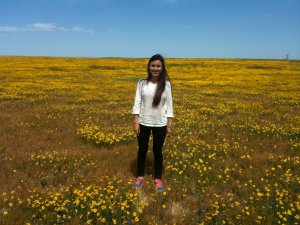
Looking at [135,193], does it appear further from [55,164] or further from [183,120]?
[183,120]

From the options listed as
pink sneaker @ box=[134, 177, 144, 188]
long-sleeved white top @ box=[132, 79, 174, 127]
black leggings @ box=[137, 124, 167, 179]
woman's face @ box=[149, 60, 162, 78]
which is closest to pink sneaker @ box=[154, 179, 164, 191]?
black leggings @ box=[137, 124, 167, 179]

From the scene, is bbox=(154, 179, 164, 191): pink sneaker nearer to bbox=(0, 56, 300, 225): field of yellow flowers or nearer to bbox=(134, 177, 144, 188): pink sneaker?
bbox=(0, 56, 300, 225): field of yellow flowers

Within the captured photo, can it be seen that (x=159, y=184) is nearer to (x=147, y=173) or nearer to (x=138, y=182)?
(x=138, y=182)


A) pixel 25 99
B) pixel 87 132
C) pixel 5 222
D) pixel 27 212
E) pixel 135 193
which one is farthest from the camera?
pixel 25 99

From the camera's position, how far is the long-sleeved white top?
21.0 feet

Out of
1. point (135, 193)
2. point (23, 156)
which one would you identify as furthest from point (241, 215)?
point (23, 156)

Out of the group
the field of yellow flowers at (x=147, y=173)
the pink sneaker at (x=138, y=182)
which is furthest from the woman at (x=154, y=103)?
the field of yellow flowers at (x=147, y=173)

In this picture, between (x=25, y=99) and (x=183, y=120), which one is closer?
(x=183, y=120)

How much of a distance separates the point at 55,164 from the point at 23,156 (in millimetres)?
1299

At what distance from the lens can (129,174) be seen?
772 cm

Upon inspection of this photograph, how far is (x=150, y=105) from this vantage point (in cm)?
642

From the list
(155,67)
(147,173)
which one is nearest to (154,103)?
(155,67)

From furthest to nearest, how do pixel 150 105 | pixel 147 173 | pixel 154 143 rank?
pixel 147 173, pixel 154 143, pixel 150 105

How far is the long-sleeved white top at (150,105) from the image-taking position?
6.40 meters
